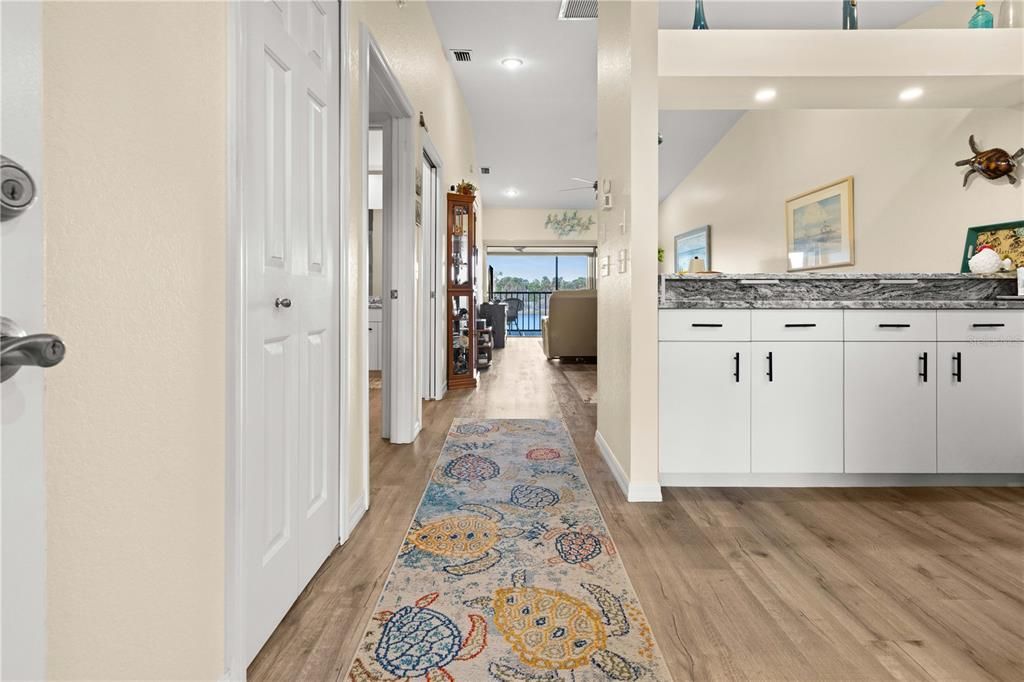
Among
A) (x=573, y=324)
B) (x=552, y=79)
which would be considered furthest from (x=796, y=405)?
(x=573, y=324)

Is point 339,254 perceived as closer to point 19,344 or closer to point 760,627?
point 19,344

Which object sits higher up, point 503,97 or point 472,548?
point 503,97

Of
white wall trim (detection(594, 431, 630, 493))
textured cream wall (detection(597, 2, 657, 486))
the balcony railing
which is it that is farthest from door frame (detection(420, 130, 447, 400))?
the balcony railing

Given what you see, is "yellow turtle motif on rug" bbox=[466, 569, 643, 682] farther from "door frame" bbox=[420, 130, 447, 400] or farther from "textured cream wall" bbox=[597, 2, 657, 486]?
"door frame" bbox=[420, 130, 447, 400]

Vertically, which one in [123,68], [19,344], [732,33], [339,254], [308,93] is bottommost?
[19,344]

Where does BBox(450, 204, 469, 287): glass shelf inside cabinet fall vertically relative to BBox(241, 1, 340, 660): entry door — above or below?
above

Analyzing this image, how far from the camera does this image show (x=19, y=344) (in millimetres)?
495

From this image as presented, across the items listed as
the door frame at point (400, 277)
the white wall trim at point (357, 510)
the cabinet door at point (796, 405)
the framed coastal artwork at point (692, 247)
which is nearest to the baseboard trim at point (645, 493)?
the cabinet door at point (796, 405)

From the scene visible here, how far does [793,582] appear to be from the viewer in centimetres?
165

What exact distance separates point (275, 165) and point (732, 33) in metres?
2.35

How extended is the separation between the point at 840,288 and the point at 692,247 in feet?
19.5

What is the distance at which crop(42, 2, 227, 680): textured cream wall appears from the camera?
73 cm

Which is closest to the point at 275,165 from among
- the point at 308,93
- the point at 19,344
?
the point at 308,93

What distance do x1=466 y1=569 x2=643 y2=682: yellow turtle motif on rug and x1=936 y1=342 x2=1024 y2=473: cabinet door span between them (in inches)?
82.2
